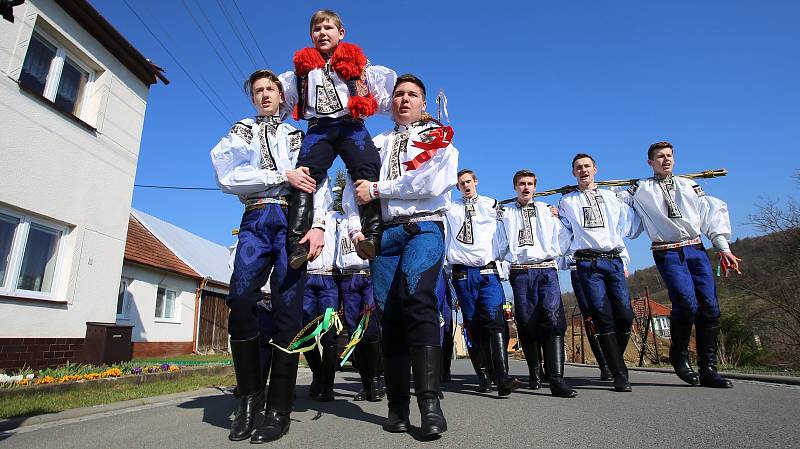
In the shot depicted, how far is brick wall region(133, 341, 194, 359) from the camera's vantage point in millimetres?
14828

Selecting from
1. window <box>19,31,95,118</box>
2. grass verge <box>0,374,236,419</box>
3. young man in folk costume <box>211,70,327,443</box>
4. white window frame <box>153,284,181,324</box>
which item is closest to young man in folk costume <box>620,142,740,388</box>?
young man in folk costume <box>211,70,327,443</box>

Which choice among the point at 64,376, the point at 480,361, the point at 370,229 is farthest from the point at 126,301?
the point at 370,229

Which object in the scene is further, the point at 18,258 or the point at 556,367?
the point at 18,258

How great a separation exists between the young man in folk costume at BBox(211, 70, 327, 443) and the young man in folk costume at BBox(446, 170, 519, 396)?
2.63m

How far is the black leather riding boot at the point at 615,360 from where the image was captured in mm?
4668

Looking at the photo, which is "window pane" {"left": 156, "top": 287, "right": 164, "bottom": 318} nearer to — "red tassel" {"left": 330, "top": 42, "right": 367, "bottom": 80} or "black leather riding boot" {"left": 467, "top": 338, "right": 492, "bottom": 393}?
"black leather riding boot" {"left": 467, "top": 338, "right": 492, "bottom": 393}

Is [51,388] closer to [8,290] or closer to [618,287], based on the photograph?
[8,290]

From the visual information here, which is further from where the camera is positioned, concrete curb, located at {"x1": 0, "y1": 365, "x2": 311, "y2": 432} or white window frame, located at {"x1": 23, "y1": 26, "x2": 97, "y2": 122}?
white window frame, located at {"x1": 23, "y1": 26, "x2": 97, "y2": 122}

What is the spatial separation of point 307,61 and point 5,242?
7.23 m

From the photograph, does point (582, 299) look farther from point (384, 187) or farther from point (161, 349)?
point (161, 349)

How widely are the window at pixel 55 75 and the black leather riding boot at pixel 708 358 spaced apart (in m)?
10.5

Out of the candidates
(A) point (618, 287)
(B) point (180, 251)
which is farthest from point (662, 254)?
(B) point (180, 251)

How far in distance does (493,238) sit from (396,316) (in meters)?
3.15

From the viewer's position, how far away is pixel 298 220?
308 cm
